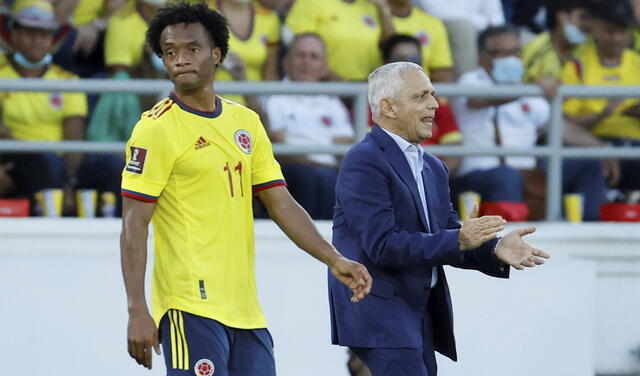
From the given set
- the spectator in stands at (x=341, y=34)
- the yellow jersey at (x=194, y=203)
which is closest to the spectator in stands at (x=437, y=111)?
the spectator in stands at (x=341, y=34)

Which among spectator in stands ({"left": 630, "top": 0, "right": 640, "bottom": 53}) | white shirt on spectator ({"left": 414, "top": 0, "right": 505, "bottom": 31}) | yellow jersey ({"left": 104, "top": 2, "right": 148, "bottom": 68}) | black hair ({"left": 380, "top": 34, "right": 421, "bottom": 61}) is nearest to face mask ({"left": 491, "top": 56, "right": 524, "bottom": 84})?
white shirt on spectator ({"left": 414, "top": 0, "right": 505, "bottom": 31})

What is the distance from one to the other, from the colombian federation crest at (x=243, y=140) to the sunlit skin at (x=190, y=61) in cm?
15

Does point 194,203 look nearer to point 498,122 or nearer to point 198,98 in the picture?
point 198,98

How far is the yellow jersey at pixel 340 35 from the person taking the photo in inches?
322

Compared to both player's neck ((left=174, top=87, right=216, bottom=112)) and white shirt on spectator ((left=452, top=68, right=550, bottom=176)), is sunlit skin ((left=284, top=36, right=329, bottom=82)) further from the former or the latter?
player's neck ((left=174, top=87, right=216, bottom=112))

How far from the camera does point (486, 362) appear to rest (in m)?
7.65

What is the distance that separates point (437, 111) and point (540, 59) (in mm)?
1141

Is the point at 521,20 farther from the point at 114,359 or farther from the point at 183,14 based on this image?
the point at 183,14

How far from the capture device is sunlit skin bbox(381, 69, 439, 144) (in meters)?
5.02

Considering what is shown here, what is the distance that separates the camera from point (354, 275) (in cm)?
465

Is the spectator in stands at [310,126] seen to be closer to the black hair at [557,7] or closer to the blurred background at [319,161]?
the blurred background at [319,161]

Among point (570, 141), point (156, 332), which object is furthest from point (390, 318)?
point (570, 141)

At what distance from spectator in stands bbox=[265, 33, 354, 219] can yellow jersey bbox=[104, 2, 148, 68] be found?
88cm

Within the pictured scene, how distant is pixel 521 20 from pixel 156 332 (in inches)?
213
